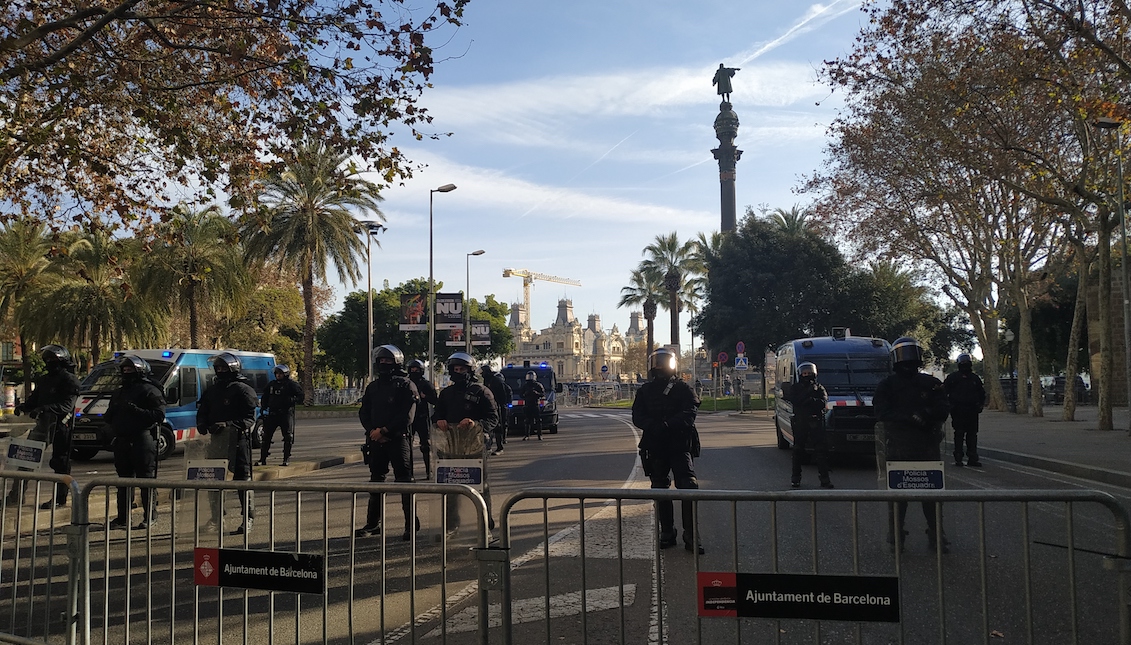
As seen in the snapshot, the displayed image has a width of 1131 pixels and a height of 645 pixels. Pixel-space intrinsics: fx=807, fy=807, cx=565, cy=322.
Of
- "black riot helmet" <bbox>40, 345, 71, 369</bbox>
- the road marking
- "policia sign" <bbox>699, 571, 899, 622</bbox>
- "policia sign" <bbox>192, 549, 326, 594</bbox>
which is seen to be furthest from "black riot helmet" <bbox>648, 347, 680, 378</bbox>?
"black riot helmet" <bbox>40, 345, 71, 369</bbox>

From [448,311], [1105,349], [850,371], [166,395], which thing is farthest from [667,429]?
[448,311]

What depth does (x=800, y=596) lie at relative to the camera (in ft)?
10.8

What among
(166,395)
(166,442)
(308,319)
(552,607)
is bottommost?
(552,607)

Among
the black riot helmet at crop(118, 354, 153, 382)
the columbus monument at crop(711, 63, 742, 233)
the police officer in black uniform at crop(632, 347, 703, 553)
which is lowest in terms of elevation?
the police officer in black uniform at crop(632, 347, 703, 553)

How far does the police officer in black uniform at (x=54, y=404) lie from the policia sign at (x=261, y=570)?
6.65 meters

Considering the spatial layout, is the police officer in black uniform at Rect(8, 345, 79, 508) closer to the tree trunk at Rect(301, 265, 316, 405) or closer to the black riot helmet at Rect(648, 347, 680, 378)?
the black riot helmet at Rect(648, 347, 680, 378)

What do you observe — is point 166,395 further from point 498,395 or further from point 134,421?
point 134,421

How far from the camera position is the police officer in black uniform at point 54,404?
935 centimetres

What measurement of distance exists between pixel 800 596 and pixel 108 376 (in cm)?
1557

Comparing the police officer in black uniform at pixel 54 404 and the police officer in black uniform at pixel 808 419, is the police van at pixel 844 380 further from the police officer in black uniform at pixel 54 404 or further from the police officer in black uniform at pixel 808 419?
the police officer in black uniform at pixel 54 404

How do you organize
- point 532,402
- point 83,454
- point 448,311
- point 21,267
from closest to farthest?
point 83,454 < point 532,402 < point 21,267 < point 448,311

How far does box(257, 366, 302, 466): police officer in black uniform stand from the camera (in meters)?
13.7

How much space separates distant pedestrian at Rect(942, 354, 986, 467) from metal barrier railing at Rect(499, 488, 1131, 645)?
7.45 metres

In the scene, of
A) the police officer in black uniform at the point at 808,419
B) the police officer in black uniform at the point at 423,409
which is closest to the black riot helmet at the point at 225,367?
the police officer in black uniform at the point at 423,409
